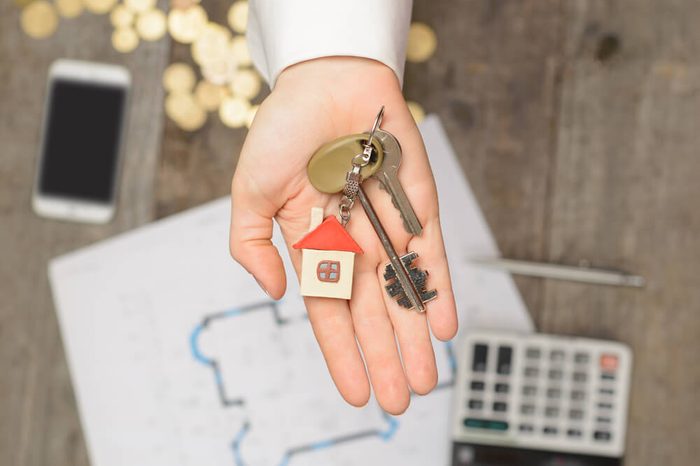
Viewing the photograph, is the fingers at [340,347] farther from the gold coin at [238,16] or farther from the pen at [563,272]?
the gold coin at [238,16]

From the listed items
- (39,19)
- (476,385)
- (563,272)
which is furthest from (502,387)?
(39,19)

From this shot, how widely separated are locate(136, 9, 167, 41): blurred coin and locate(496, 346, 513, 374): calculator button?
1.50 ft

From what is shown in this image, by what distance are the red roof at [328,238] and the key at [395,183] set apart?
0.05 metres

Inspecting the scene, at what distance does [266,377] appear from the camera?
2.39 ft

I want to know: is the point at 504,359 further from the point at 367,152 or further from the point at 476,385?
the point at 367,152

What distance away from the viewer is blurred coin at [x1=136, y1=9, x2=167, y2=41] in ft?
2.42

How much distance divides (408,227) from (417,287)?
0.16ft

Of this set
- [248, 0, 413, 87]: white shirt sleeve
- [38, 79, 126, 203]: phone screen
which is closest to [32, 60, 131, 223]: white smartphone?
[38, 79, 126, 203]: phone screen

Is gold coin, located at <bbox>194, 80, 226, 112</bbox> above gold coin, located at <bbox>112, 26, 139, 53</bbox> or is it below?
below

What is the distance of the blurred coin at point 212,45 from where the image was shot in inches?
29.0

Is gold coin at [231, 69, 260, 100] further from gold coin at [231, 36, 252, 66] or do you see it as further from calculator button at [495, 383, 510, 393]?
calculator button at [495, 383, 510, 393]

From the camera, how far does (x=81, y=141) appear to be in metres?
0.73

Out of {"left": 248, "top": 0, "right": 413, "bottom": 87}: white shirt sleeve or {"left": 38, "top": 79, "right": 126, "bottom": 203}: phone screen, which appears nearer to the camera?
{"left": 248, "top": 0, "right": 413, "bottom": 87}: white shirt sleeve

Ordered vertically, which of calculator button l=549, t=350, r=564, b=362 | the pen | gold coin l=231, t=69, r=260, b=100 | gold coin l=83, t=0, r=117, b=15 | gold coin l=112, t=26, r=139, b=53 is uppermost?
gold coin l=83, t=0, r=117, b=15
